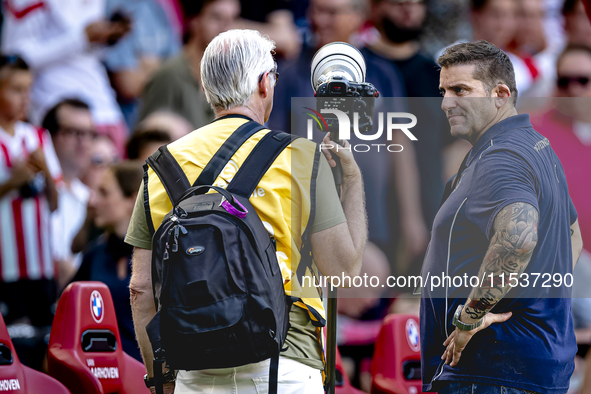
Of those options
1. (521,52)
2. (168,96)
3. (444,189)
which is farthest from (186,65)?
(444,189)

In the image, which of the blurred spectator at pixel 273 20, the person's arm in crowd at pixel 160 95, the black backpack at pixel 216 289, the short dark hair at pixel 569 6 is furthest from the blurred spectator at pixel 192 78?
the black backpack at pixel 216 289

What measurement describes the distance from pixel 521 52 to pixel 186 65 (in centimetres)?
262

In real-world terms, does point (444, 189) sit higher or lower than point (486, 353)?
higher

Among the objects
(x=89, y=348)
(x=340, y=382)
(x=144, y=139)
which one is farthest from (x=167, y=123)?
(x=340, y=382)

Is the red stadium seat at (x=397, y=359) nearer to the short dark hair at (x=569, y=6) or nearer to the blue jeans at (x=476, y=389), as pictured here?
the blue jeans at (x=476, y=389)

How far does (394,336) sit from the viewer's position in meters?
3.34

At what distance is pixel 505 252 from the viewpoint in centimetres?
207

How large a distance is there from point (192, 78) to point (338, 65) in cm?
298

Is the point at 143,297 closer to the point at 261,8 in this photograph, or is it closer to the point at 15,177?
the point at 15,177

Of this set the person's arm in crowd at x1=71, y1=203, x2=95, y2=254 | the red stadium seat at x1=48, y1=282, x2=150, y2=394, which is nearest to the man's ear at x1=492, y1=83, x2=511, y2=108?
the red stadium seat at x1=48, y1=282, x2=150, y2=394

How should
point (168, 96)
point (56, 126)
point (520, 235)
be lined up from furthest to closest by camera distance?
point (56, 126), point (168, 96), point (520, 235)

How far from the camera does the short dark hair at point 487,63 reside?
87.4 inches

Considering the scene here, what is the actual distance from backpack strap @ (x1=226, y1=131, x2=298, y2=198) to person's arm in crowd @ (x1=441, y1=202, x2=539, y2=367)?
70 centimetres

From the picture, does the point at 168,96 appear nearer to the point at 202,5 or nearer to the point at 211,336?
the point at 202,5
